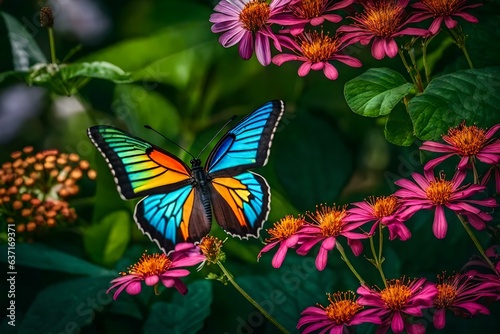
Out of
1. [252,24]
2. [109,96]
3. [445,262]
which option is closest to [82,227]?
[109,96]

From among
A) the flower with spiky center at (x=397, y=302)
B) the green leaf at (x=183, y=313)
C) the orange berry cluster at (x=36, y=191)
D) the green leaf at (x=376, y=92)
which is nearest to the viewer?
the flower with spiky center at (x=397, y=302)

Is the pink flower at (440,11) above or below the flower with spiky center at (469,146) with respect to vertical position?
above

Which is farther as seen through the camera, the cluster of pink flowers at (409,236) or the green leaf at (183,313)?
the green leaf at (183,313)

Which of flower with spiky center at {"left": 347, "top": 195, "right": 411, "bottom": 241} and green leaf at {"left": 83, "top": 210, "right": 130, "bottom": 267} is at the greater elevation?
flower with spiky center at {"left": 347, "top": 195, "right": 411, "bottom": 241}

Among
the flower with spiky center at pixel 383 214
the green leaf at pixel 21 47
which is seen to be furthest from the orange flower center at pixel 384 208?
the green leaf at pixel 21 47

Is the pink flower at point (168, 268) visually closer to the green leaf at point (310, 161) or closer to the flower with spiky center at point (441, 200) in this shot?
the flower with spiky center at point (441, 200)

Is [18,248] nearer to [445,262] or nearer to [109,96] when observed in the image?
[109,96]

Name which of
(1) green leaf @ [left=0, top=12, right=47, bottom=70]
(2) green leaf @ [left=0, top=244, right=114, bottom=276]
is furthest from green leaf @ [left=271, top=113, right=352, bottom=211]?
(1) green leaf @ [left=0, top=12, right=47, bottom=70]

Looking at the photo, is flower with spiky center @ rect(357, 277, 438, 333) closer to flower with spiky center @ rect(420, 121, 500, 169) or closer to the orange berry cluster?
flower with spiky center @ rect(420, 121, 500, 169)
